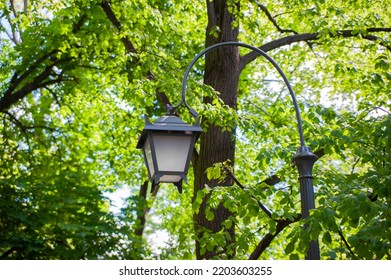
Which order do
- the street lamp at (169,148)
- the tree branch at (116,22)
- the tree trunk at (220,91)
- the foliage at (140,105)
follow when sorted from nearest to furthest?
the street lamp at (169,148) → the tree trunk at (220,91) → the foliage at (140,105) → the tree branch at (116,22)

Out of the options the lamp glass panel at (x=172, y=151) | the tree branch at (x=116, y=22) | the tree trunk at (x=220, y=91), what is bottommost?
the lamp glass panel at (x=172, y=151)

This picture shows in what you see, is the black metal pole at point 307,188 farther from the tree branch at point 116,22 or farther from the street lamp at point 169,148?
the tree branch at point 116,22

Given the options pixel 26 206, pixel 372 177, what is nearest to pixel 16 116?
pixel 26 206

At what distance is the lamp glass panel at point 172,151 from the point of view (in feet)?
Result: 18.4

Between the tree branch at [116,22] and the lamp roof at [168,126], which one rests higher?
the tree branch at [116,22]

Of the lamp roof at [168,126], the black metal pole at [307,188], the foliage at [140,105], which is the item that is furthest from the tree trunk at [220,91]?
the lamp roof at [168,126]

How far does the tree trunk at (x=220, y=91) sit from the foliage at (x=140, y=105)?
18 centimetres

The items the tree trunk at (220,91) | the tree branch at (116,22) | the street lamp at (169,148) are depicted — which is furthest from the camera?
the tree branch at (116,22)

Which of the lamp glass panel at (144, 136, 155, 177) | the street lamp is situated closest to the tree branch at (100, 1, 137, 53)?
the lamp glass panel at (144, 136, 155, 177)

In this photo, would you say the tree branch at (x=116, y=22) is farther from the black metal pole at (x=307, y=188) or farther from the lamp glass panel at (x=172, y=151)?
the black metal pole at (x=307, y=188)

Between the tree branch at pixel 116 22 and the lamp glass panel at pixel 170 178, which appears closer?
the lamp glass panel at pixel 170 178

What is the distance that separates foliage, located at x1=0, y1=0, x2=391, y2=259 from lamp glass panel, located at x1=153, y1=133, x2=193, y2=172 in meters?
1.93

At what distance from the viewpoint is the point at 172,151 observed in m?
5.62

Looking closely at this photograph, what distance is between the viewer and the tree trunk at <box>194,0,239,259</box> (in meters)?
9.95
